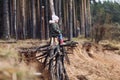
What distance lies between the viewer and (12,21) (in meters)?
34.4

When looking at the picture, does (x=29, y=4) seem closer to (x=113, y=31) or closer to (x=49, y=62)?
(x=113, y=31)

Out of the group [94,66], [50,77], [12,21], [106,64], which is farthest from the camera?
[12,21]

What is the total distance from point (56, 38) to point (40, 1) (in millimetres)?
21038

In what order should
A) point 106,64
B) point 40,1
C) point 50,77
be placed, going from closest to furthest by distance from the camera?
Answer: point 50,77 < point 106,64 < point 40,1

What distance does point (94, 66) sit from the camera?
77.4 feet

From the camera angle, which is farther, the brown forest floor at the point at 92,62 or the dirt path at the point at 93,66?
the dirt path at the point at 93,66

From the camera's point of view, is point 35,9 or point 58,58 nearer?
point 58,58

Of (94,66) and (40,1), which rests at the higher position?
(40,1)

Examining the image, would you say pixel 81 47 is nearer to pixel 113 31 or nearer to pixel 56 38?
pixel 56 38

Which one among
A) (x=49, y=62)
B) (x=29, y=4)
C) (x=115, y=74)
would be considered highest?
(x=29, y=4)

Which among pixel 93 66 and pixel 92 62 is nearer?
pixel 93 66

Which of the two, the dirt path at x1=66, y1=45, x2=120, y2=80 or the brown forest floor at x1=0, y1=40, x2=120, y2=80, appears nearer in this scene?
the brown forest floor at x1=0, y1=40, x2=120, y2=80

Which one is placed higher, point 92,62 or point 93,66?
point 92,62

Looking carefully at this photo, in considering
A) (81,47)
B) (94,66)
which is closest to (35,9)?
(81,47)
